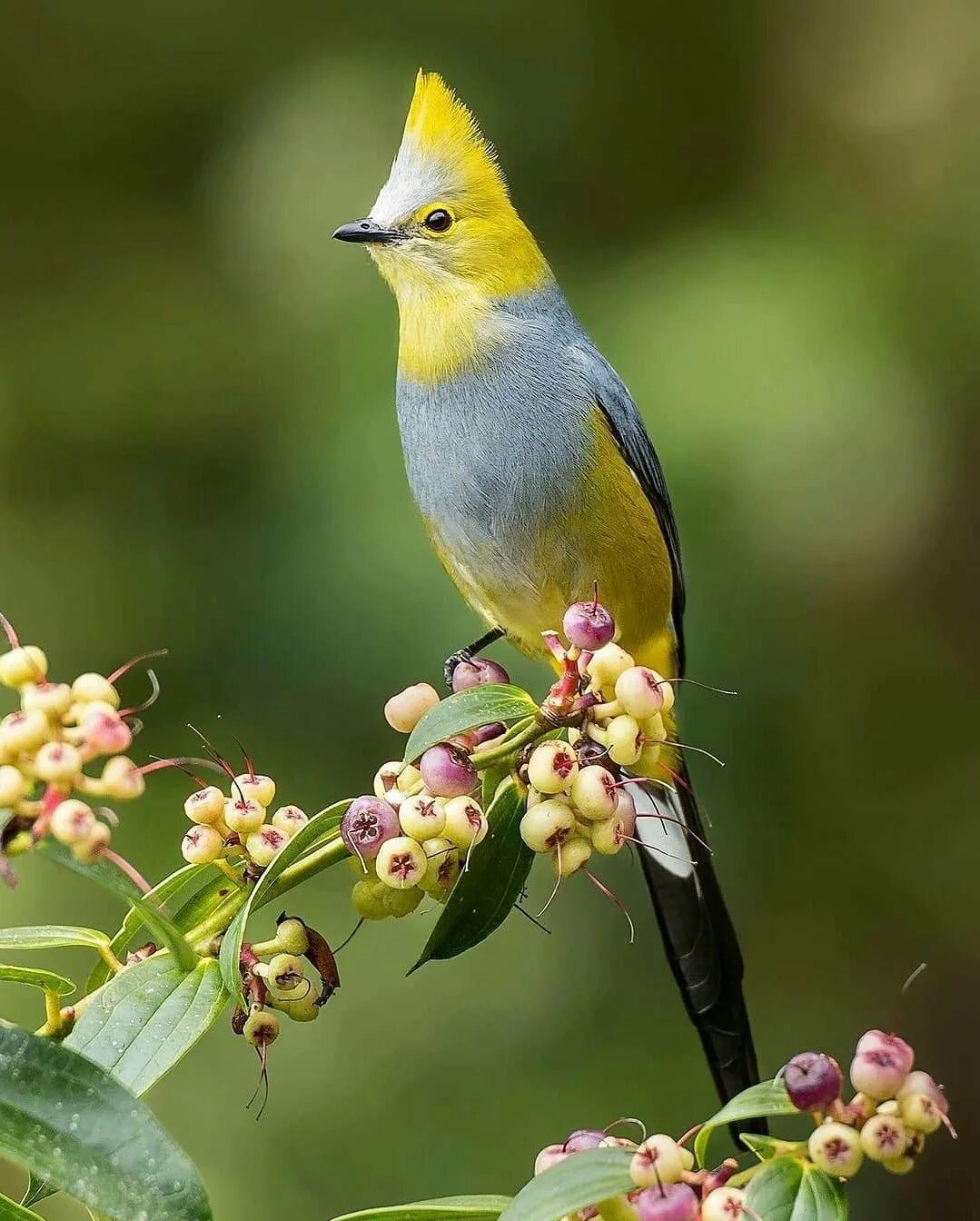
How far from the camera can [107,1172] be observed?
992mm

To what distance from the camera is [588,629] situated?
1.25 m

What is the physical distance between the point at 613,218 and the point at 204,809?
2980 millimetres

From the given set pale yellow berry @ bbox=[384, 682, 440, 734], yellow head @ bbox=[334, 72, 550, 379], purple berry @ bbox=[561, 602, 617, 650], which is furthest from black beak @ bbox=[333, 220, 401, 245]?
purple berry @ bbox=[561, 602, 617, 650]

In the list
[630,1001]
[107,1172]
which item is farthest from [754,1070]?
[107,1172]

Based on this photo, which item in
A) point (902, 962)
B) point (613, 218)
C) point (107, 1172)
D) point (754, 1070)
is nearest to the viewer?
point (107, 1172)

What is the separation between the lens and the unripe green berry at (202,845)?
1.19m

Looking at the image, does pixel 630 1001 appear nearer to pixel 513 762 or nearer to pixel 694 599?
pixel 694 599

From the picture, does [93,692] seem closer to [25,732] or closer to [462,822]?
[25,732]

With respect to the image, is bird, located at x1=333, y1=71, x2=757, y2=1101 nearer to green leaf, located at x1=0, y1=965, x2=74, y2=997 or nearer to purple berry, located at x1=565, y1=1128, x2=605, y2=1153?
purple berry, located at x1=565, y1=1128, x2=605, y2=1153

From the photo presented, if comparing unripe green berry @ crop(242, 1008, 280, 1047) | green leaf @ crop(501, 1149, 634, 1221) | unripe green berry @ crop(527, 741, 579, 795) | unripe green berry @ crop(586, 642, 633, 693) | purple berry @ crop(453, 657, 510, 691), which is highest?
unripe green berry @ crop(586, 642, 633, 693)

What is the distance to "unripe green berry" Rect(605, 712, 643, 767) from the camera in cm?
120

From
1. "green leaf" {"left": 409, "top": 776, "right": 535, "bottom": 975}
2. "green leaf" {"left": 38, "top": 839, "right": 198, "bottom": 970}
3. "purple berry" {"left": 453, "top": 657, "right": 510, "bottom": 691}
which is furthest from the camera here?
"purple berry" {"left": 453, "top": 657, "right": 510, "bottom": 691}

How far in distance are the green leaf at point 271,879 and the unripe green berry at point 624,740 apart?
0.22m

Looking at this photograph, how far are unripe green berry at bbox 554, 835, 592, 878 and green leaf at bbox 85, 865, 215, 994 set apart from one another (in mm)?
280
